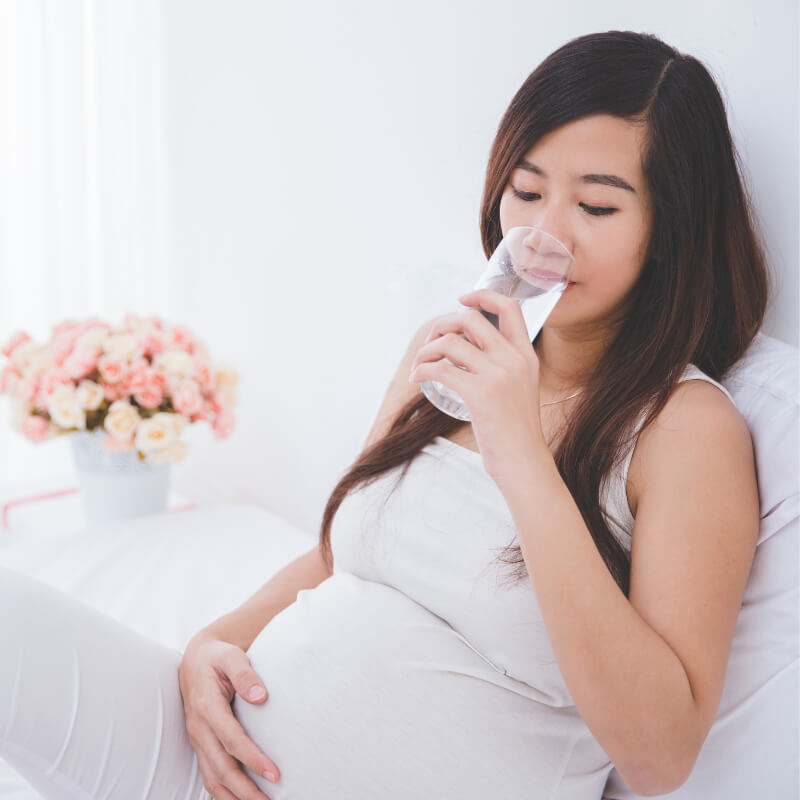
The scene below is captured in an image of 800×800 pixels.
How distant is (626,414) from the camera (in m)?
1.03

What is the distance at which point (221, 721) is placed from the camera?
104cm

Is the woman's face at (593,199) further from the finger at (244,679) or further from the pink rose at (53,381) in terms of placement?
the pink rose at (53,381)

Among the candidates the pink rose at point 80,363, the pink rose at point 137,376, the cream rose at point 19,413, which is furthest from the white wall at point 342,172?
the cream rose at point 19,413

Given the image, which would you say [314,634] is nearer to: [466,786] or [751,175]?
[466,786]

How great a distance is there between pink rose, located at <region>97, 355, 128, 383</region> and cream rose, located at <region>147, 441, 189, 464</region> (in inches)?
7.3

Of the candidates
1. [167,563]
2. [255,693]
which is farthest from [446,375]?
Result: [167,563]

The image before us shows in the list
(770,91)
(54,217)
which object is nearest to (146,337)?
(54,217)

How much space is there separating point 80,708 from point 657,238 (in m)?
0.89

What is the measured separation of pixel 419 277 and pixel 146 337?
0.76 m

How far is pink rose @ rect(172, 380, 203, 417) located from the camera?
197cm

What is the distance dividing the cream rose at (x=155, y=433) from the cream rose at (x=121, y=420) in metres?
0.02

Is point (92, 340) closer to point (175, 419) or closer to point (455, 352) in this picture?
point (175, 419)

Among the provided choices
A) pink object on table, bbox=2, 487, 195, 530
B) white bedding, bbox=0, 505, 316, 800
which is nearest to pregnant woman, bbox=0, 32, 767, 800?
white bedding, bbox=0, 505, 316, 800

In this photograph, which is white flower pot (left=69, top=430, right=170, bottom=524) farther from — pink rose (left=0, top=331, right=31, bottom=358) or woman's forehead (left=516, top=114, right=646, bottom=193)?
woman's forehead (left=516, top=114, right=646, bottom=193)
